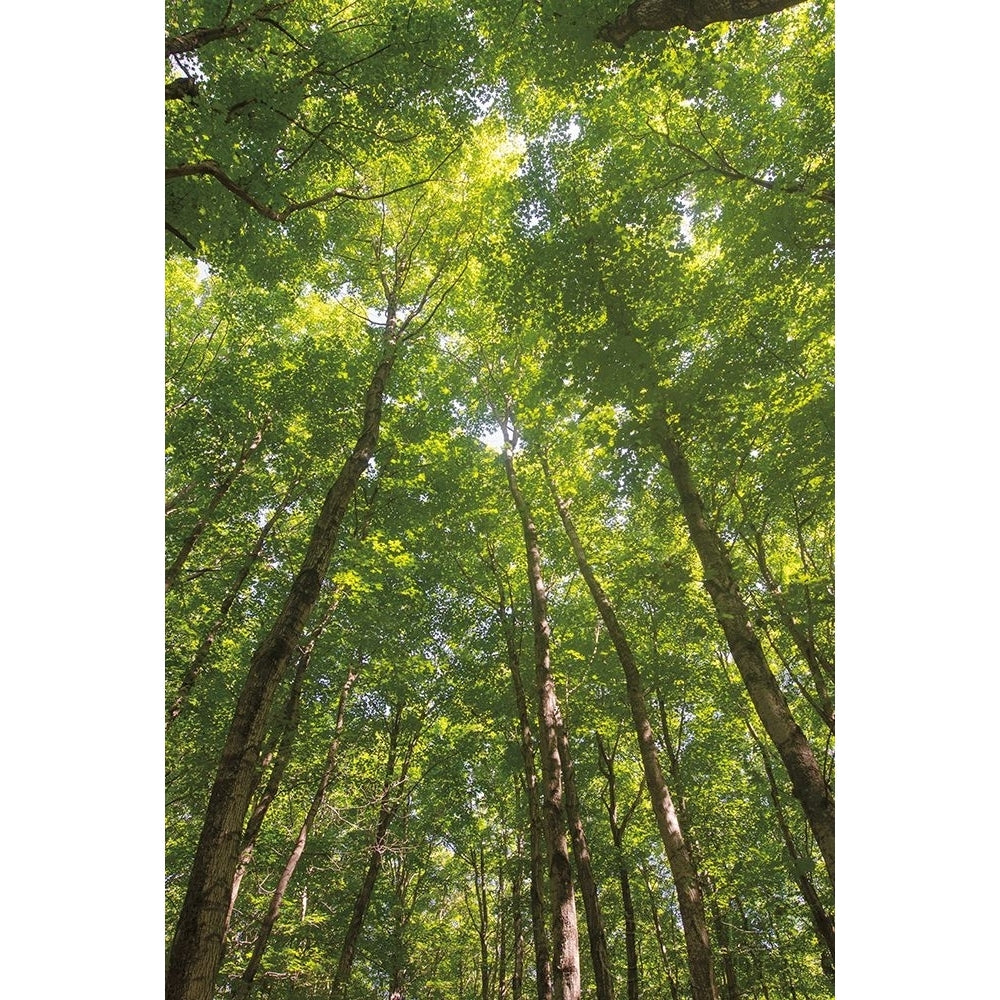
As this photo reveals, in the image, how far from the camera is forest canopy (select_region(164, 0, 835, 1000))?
16.6ft

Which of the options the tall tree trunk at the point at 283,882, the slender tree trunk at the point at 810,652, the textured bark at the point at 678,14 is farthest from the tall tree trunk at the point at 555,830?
the textured bark at the point at 678,14

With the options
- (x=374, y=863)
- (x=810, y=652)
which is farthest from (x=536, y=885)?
(x=810, y=652)

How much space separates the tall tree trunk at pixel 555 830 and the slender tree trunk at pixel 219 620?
16.1ft

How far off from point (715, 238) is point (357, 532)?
7.39m

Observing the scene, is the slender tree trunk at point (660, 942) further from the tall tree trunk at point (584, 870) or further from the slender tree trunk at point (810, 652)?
the slender tree trunk at point (810, 652)

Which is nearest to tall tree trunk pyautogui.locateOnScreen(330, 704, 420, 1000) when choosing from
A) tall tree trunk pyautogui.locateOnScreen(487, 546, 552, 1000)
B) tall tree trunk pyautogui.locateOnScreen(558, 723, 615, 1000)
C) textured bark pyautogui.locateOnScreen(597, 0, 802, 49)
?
tall tree trunk pyautogui.locateOnScreen(487, 546, 552, 1000)

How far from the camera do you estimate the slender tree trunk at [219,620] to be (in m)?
8.56

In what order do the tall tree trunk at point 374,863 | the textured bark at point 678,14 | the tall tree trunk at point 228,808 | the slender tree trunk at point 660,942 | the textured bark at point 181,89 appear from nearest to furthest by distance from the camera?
the tall tree trunk at point 228,808 → the textured bark at point 678,14 → the textured bark at point 181,89 → the tall tree trunk at point 374,863 → the slender tree trunk at point 660,942

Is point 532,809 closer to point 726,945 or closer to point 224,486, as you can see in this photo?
point 726,945

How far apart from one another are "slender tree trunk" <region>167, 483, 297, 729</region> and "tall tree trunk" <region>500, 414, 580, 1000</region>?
4.91 meters

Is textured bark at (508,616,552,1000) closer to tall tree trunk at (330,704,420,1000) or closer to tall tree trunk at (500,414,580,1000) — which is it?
tall tree trunk at (500,414,580,1000)

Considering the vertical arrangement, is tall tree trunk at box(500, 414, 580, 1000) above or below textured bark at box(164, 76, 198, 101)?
below

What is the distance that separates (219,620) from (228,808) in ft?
20.1
